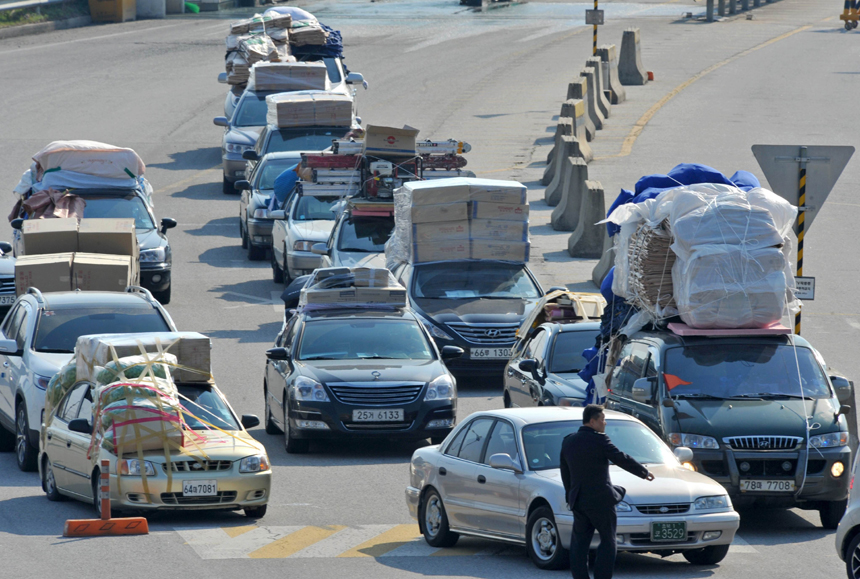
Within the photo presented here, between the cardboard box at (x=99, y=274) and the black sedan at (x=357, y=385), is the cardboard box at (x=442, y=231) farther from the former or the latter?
the cardboard box at (x=99, y=274)

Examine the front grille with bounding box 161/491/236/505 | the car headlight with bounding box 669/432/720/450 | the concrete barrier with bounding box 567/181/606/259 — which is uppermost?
the car headlight with bounding box 669/432/720/450

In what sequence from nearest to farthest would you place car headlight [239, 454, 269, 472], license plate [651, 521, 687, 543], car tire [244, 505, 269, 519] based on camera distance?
license plate [651, 521, 687, 543] → car headlight [239, 454, 269, 472] → car tire [244, 505, 269, 519]

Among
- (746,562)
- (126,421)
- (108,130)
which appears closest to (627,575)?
(746,562)

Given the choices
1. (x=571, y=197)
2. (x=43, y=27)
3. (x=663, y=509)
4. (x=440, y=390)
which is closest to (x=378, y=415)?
(x=440, y=390)

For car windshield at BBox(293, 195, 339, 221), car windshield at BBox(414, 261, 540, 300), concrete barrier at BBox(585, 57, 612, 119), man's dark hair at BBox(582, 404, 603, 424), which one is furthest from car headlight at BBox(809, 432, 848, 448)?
concrete barrier at BBox(585, 57, 612, 119)

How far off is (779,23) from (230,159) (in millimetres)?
34968

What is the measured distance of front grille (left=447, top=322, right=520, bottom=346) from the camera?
19.3 meters

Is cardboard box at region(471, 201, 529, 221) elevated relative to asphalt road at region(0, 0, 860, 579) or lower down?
elevated

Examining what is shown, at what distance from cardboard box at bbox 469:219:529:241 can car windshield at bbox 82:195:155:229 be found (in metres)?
6.12

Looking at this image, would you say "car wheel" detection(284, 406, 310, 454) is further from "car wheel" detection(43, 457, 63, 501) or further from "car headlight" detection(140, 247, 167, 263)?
"car headlight" detection(140, 247, 167, 263)

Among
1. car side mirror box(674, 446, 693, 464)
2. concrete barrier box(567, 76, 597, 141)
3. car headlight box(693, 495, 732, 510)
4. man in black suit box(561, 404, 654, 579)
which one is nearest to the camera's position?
man in black suit box(561, 404, 654, 579)

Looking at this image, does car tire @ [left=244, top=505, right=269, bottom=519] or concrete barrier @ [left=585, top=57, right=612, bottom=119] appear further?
concrete barrier @ [left=585, top=57, right=612, bottom=119]

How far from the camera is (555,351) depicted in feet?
55.4

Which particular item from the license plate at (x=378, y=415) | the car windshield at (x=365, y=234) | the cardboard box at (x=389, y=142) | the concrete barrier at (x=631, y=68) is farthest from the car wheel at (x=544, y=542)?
the concrete barrier at (x=631, y=68)
